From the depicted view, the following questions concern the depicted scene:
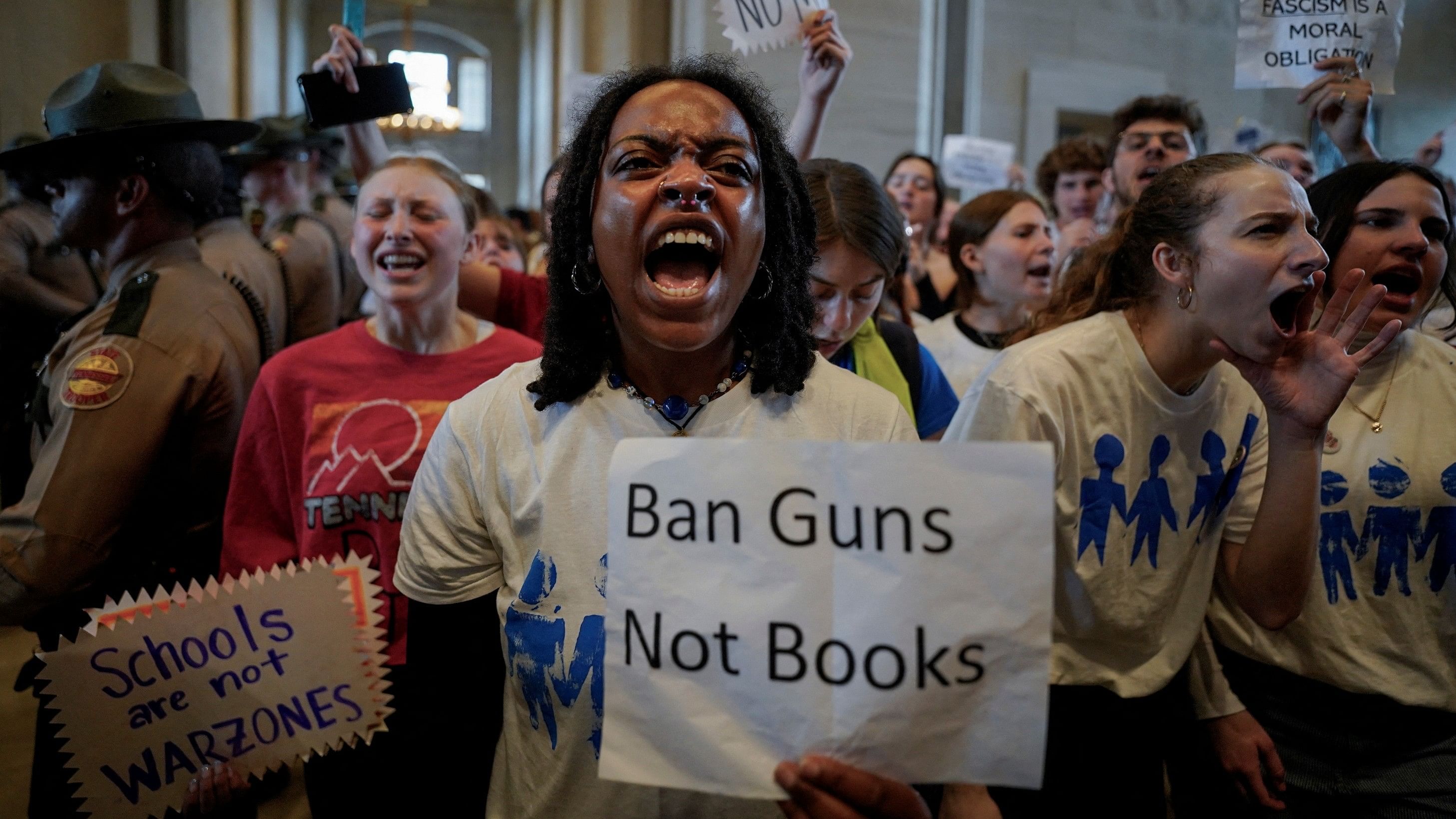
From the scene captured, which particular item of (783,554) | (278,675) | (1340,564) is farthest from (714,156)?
(1340,564)

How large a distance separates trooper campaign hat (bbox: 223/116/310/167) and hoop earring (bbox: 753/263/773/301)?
425 cm

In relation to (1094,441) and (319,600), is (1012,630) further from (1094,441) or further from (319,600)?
Result: (319,600)

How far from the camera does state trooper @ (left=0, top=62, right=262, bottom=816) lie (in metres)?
1.95

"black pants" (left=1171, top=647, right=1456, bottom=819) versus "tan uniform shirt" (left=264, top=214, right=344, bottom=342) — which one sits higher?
"tan uniform shirt" (left=264, top=214, right=344, bottom=342)

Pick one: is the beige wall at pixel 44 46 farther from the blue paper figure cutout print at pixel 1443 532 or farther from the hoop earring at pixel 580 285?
the blue paper figure cutout print at pixel 1443 532

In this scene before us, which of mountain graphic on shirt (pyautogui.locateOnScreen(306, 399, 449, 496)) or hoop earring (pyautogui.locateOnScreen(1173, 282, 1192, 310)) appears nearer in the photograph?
hoop earring (pyautogui.locateOnScreen(1173, 282, 1192, 310))

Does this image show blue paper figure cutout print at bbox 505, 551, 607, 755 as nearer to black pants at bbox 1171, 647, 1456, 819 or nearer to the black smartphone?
black pants at bbox 1171, 647, 1456, 819

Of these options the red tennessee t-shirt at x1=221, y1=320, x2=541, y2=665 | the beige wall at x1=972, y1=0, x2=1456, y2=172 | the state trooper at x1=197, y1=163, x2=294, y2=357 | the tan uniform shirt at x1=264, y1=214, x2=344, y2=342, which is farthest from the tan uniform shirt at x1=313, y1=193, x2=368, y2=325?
the beige wall at x1=972, y1=0, x2=1456, y2=172

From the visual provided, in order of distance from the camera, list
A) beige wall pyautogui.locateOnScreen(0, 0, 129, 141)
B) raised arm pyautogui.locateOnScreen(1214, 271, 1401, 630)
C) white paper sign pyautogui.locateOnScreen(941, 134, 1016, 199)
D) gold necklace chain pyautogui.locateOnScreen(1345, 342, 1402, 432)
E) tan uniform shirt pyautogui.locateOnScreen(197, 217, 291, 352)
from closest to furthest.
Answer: raised arm pyautogui.locateOnScreen(1214, 271, 1401, 630) < gold necklace chain pyautogui.locateOnScreen(1345, 342, 1402, 432) < tan uniform shirt pyautogui.locateOnScreen(197, 217, 291, 352) < beige wall pyautogui.locateOnScreen(0, 0, 129, 141) < white paper sign pyautogui.locateOnScreen(941, 134, 1016, 199)

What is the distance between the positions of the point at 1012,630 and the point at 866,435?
44 cm

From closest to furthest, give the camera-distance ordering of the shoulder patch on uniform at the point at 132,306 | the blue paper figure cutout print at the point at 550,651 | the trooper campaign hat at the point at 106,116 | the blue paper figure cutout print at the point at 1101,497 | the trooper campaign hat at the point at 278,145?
1. the blue paper figure cutout print at the point at 550,651
2. the blue paper figure cutout print at the point at 1101,497
3. the shoulder patch on uniform at the point at 132,306
4. the trooper campaign hat at the point at 106,116
5. the trooper campaign hat at the point at 278,145

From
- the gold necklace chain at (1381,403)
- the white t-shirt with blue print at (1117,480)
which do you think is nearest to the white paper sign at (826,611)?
the white t-shirt with blue print at (1117,480)

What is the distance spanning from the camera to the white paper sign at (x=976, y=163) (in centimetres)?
567

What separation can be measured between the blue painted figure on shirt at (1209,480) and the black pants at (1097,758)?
38cm
